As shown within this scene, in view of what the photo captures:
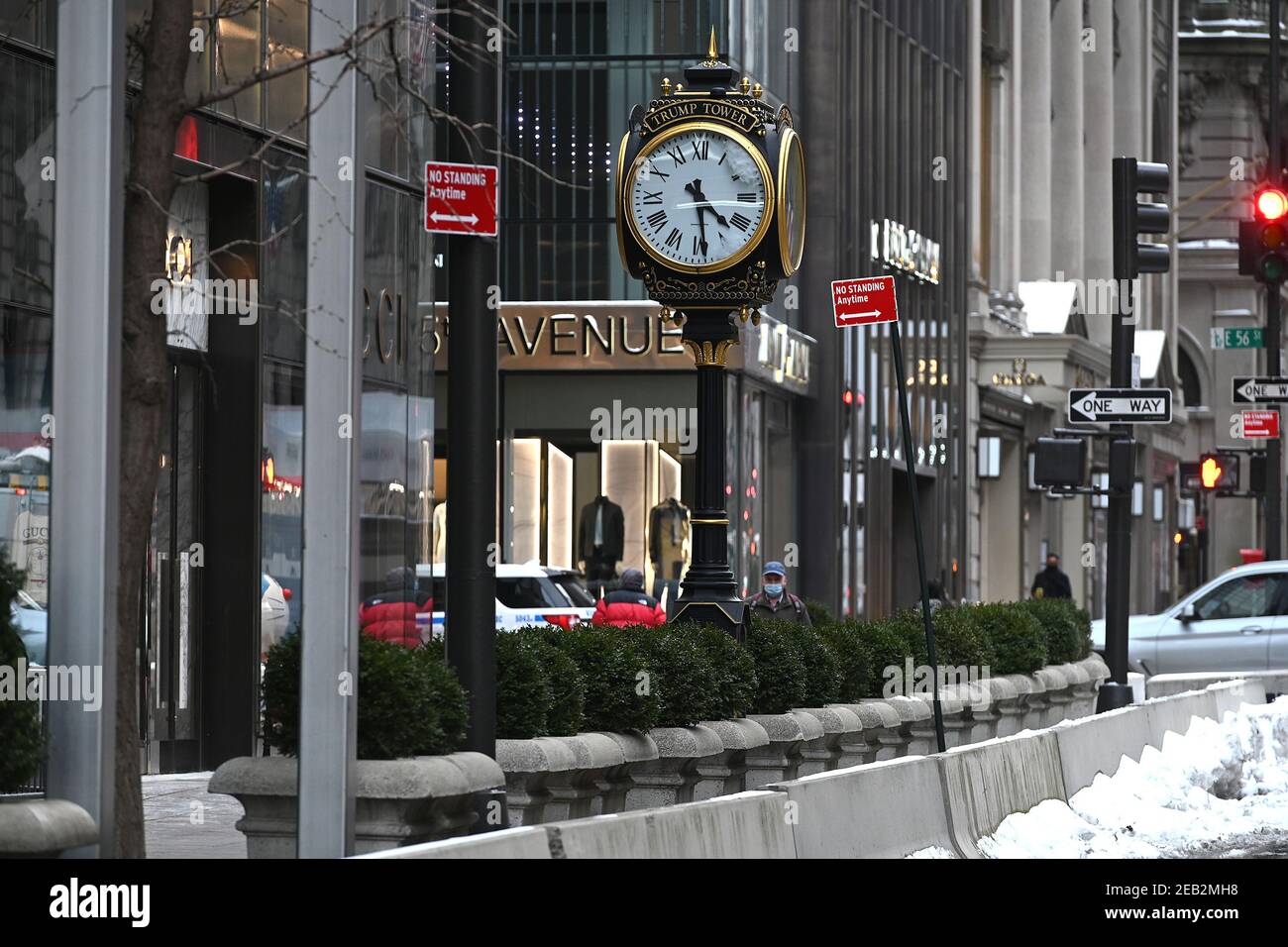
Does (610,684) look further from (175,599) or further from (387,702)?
(175,599)

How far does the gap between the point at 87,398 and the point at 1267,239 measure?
20106 mm

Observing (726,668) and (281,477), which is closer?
(726,668)

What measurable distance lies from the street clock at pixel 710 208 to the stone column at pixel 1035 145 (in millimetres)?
39804

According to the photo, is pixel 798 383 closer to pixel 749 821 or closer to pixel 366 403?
pixel 366 403

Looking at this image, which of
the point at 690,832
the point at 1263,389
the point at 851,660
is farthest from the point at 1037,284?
the point at 690,832

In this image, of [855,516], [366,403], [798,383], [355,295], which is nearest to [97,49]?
[355,295]

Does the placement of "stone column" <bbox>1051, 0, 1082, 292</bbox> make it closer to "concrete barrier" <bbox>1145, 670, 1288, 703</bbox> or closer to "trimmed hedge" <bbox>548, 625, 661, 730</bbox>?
"concrete barrier" <bbox>1145, 670, 1288, 703</bbox>

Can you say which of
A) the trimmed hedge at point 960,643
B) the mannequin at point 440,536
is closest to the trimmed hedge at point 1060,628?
the trimmed hedge at point 960,643

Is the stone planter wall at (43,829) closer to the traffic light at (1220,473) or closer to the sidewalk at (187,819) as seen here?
the sidewalk at (187,819)

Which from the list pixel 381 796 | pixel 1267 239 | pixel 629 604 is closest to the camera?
pixel 381 796

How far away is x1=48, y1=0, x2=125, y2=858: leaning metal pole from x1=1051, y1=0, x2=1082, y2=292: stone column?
50.5 m

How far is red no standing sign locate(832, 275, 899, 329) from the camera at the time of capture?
1503 cm

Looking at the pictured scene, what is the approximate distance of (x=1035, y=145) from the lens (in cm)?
5422
